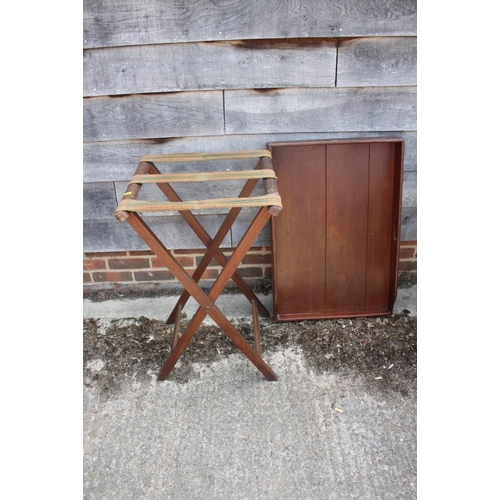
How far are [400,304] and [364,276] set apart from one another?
0.27 meters

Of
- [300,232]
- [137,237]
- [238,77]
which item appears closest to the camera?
[238,77]

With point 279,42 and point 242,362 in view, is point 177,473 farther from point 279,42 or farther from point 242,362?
point 279,42

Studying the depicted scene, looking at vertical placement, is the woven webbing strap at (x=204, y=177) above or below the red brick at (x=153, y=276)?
above

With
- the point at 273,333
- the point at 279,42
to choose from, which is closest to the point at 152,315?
the point at 273,333

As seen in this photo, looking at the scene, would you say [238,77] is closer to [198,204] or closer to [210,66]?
[210,66]

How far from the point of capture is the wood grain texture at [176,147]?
7.54ft

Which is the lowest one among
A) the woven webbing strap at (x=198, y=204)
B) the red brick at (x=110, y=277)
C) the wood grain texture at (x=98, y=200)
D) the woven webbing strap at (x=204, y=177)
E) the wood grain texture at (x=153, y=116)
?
the red brick at (x=110, y=277)

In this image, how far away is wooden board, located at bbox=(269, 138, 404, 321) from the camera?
2.30 metres

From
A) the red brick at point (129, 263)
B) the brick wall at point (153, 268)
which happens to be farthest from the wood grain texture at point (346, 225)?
the red brick at point (129, 263)

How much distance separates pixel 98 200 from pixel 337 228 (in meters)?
1.27

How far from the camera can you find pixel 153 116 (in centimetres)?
225

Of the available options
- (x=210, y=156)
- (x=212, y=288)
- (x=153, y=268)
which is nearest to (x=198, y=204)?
(x=212, y=288)

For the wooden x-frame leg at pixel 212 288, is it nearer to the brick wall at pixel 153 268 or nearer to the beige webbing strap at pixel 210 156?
the beige webbing strap at pixel 210 156

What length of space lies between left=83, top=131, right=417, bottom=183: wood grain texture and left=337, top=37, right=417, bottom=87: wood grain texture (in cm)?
25
